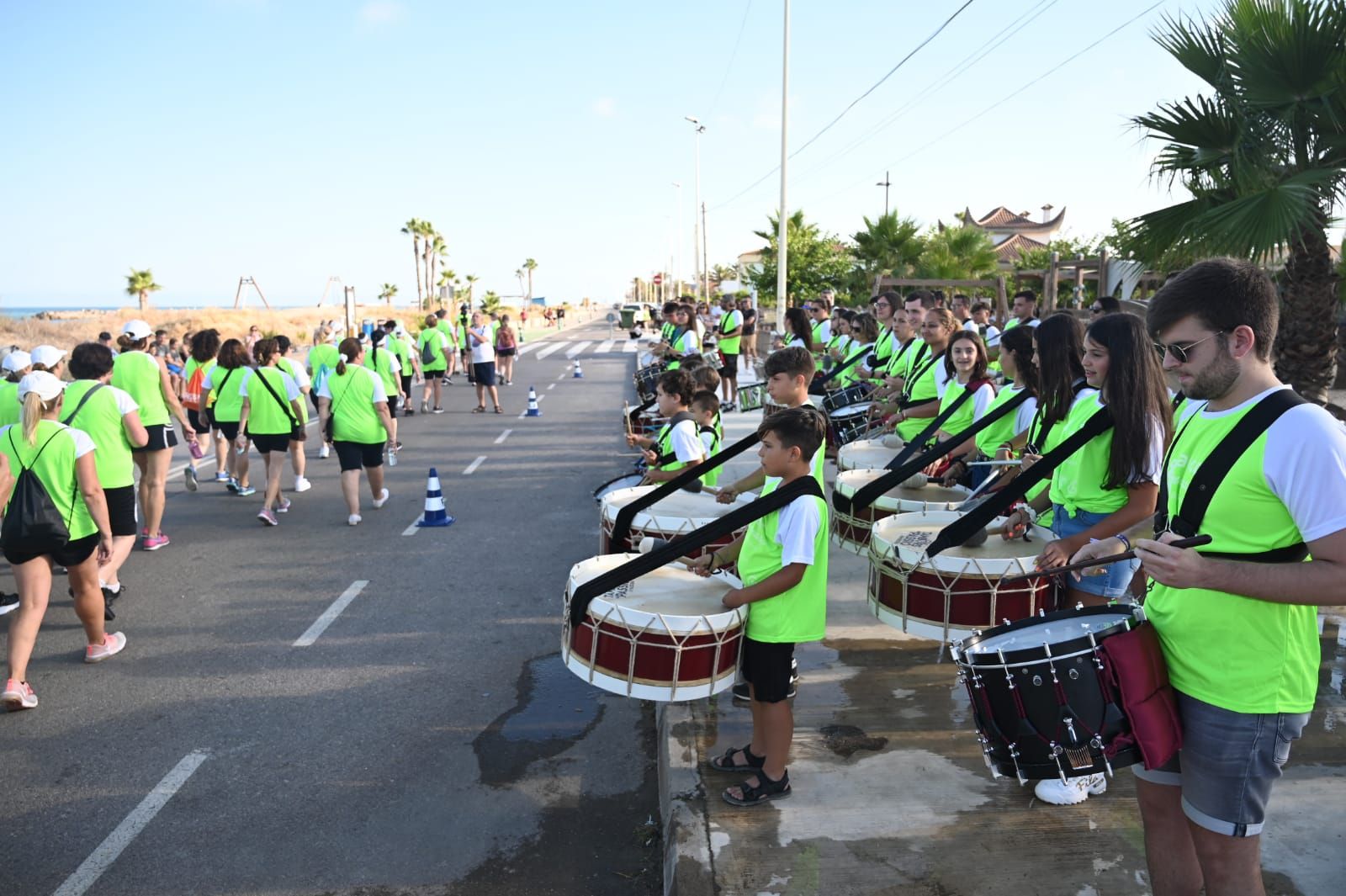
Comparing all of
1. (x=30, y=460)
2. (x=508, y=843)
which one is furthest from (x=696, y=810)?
(x=30, y=460)

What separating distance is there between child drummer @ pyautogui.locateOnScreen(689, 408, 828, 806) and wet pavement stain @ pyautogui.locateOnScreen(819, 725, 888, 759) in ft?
1.74

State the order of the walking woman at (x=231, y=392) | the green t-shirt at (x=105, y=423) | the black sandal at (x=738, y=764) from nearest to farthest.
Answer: the black sandal at (x=738, y=764) → the green t-shirt at (x=105, y=423) → the walking woman at (x=231, y=392)

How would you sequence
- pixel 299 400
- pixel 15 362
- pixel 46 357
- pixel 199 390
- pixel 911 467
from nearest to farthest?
1. pixel 911 467
2. pixel 46 357
3. pixel 15 362
4. pixel 299 400
5. pixel 199 390

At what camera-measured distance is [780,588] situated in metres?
Answer: 3.68

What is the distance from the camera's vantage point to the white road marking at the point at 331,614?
21.0ft

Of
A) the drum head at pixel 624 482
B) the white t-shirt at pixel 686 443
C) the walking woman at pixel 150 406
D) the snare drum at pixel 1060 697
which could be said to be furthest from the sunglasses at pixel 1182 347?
the walking woman at pixel 150 406

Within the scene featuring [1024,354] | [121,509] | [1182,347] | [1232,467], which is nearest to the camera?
[1232,467]

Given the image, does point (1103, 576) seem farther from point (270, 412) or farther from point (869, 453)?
point (270, 412)

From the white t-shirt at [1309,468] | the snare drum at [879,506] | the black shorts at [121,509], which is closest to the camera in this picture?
the white t-shirt at [1309,468]

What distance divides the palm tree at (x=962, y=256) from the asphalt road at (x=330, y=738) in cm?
1880

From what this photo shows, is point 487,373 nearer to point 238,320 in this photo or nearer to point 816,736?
point 816,736

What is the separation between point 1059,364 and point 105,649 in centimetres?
580

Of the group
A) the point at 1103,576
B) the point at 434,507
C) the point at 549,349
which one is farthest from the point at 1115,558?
the point at 549,349

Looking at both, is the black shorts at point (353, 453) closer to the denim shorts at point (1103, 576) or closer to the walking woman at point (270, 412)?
the walking woman at point (270, 412)
